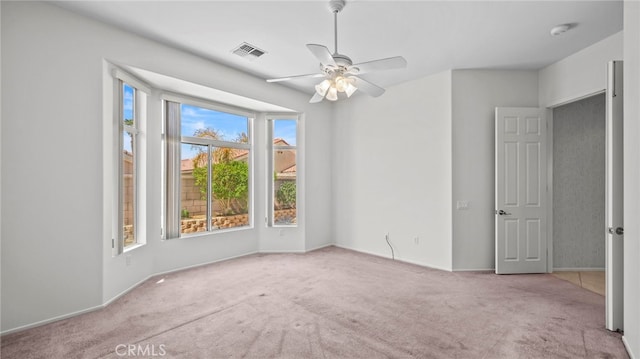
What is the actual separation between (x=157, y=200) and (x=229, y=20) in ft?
8.56

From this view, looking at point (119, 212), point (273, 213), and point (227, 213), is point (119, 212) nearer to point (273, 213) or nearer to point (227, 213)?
point (227, 213)

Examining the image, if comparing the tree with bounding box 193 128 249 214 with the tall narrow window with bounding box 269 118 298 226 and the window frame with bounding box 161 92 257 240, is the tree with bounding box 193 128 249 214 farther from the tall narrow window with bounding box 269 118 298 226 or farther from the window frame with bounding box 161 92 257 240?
the tall narrow window with bounding box 269 118 298 226

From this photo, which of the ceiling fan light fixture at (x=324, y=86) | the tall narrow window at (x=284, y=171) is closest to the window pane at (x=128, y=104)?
the tall narrow window at (x=284, y=171)

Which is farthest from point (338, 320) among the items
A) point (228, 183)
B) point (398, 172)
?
point (228, 183)

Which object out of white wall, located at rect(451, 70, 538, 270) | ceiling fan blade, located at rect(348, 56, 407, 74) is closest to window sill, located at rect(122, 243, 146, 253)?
ceiling fan blade, located at rect(348, 56, 407, 74)

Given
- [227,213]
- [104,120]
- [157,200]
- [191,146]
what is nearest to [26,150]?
[104,120]

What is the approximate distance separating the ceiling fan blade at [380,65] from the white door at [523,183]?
8.11 ft

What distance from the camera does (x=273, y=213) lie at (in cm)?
527

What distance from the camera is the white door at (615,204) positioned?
240 centimetres

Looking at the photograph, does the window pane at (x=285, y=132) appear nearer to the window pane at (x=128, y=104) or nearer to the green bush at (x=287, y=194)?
the green bush at (x=287, y=194)

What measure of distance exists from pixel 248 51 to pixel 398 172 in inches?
118

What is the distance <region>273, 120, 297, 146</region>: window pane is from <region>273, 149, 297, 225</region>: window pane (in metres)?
0.16

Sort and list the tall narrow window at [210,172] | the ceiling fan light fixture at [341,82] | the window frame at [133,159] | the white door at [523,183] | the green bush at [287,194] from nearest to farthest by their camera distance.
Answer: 1. the ceiling fan light fixture at [341,82]
2. the window frame at [133,159]
3. the white door at [523,183]
4. the tall narrow window at [210,172]
5. the green bush at [287,194]

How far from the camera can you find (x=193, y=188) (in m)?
4.44
